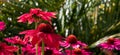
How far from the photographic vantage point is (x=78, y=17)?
7.32 feet

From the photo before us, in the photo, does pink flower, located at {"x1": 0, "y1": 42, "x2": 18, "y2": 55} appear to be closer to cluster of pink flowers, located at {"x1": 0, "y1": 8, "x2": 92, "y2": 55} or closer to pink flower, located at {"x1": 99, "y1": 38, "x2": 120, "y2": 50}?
cluster of pink flowers, located at {"x1": 0, "y1": 8, "x2": 92, "y2": 55}

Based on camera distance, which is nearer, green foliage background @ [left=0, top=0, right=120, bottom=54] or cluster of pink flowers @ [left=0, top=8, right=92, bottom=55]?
cluster of pink flowers @ [left=0, top=8, right=92, bottom=55]

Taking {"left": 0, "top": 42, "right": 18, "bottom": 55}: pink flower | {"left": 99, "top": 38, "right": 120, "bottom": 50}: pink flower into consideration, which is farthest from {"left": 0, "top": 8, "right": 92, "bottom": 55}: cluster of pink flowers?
{"left": 99, "top": 38, "right": 120, "bottom": 50}: pink flower

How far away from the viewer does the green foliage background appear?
2.14 metres

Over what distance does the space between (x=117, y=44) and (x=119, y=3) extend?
95 cm

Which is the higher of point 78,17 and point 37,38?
point 78,17

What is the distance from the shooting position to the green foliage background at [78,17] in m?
2.14

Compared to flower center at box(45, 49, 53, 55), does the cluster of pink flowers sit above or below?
above

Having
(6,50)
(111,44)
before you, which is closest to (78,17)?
(111,44)

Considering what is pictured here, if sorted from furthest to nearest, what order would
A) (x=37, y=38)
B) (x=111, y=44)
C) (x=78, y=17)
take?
(x=78, y=17), (x=111, y=44), (x=37, y=38)

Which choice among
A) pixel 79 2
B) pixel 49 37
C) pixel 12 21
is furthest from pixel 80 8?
pixel 49 37

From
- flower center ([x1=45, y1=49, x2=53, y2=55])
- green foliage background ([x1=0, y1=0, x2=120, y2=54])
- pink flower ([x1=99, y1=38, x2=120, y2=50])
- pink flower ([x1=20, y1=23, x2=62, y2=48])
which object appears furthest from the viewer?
green foliage background ([x1=0, y1=0, x2=120, y2=54])

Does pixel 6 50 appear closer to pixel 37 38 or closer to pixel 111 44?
pixel 37 38

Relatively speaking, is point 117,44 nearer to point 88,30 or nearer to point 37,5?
point 88,30
